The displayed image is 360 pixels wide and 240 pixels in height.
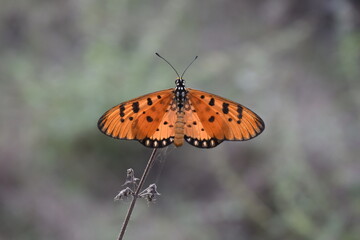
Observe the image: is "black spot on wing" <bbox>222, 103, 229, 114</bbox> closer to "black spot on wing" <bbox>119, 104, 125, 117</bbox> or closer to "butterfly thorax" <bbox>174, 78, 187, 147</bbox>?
"butterfly thorax" <bbox>174, 78, 187, 147</bbox>

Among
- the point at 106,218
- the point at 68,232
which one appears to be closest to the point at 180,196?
the point at 106,218

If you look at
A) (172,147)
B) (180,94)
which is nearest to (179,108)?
(180,94)

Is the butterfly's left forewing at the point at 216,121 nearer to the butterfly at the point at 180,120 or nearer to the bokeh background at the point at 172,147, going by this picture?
the butterfly at the point at 180,120

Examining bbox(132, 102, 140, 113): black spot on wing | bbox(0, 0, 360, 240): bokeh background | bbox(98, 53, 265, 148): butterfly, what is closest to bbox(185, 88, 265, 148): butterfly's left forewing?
bbox(98, 53, 265, 148): butterfly

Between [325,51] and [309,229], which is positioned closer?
[309,229]

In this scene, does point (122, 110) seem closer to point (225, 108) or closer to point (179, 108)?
point (179, 108)

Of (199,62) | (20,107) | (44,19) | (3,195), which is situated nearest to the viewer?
(3,195)

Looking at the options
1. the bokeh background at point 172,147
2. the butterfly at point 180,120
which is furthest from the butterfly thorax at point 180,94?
the bokeh background at point 172,147

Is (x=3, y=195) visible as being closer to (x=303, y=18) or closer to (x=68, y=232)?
(x=68, y=232)
